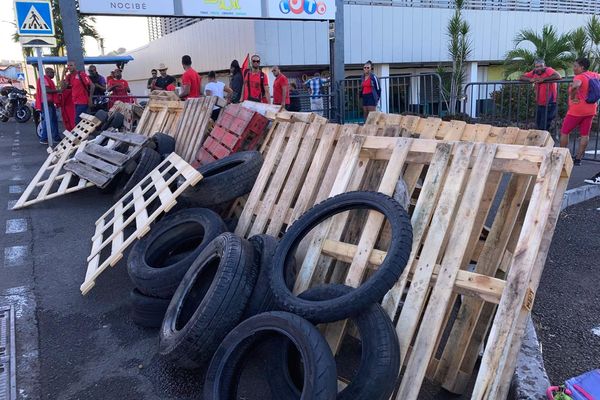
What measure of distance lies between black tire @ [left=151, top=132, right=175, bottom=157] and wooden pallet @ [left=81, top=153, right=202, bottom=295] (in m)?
1.34

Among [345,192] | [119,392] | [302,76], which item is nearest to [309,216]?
[345,192]

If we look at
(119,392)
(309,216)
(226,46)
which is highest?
(226,46)

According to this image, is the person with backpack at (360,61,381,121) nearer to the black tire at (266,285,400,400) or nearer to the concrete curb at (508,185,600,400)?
the concrete curb at (508,185,600,400)

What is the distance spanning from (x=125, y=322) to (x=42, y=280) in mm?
1346

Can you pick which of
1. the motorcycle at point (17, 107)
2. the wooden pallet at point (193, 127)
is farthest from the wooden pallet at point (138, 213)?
the motorcycle at point (17, 107)

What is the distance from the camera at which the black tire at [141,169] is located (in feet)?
20.4

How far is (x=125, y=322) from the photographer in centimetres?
394

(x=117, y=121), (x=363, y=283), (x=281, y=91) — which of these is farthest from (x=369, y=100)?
(x=363, y=283)

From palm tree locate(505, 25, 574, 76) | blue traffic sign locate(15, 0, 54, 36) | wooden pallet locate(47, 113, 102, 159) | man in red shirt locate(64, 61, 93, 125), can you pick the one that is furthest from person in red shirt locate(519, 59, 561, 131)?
blue traffic sign locate(15, 0, 54, 36)

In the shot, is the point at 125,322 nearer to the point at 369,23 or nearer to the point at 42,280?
the point at 42,280

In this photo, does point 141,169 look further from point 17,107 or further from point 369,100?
point 17,107

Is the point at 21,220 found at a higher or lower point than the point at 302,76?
lower

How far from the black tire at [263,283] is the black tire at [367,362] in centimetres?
33

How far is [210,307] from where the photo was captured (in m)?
3.07
